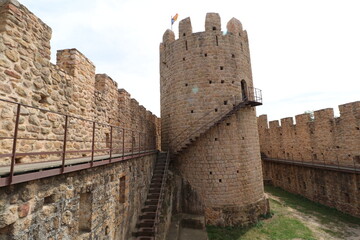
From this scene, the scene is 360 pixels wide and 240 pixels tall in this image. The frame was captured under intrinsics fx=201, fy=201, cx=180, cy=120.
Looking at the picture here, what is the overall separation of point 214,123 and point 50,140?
8555 mm

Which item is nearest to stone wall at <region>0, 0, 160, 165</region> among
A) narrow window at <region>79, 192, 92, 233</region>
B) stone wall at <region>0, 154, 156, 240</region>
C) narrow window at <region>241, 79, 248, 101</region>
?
stone wall at <region>0, 154, 156, 240</region>

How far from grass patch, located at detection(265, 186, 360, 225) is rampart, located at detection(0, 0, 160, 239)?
36.7 ft

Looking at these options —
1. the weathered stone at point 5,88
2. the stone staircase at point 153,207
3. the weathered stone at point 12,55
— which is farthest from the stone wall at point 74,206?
the weathered stone at point 12,55

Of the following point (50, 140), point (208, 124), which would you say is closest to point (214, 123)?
point (208, 124)

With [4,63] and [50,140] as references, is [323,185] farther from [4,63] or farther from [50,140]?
[4,63]

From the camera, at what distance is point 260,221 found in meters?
10.6

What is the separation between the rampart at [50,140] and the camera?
2.87 m

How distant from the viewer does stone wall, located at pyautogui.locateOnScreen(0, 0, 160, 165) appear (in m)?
3.63

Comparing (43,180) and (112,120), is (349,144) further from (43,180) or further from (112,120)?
(43,180)

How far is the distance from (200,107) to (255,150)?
4240 millimetres

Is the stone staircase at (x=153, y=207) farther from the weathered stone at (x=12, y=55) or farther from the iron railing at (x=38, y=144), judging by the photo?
the weathered stone at (x=12, y=55)

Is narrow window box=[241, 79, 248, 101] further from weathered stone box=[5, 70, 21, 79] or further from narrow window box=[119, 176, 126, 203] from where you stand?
weathered stone box=[5, 70, 21, 79]

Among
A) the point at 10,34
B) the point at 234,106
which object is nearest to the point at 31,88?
the point at 10,34

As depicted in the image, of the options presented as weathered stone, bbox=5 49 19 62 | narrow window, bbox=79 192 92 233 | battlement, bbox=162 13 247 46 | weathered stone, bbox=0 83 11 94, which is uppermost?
battlement, bbox=162 13 247 46
